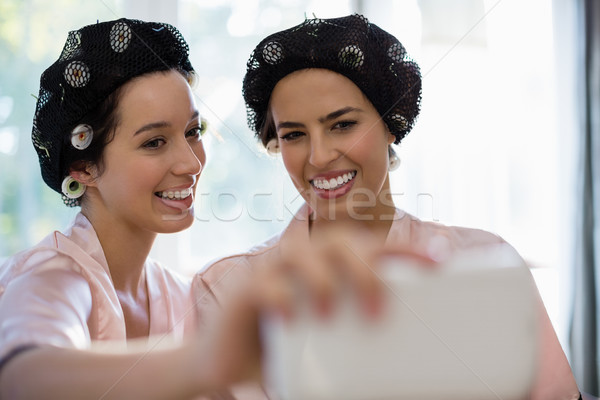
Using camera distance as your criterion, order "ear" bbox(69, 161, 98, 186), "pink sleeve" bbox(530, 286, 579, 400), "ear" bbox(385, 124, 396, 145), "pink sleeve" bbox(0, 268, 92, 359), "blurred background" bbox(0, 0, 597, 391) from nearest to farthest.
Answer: "pink sleeve" bbox(0, 268, 92, 359) → "pink sleeve" bbox(530, 286, 579, 400) → "ear" bbox(69, 161, 98, 186) → "ear" bbox(385, 124, 396, 145) → "blurred background" bbox(0, 0, 597, 391)

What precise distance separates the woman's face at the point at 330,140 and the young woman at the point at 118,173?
0.61ft

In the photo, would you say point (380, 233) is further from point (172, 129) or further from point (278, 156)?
point (172, 129)

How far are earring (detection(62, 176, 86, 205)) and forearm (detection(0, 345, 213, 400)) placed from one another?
644 millimetres

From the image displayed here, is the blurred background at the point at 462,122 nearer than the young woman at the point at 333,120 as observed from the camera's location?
No

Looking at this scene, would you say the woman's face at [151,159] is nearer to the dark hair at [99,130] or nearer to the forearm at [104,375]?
the dark hair at [99,130]

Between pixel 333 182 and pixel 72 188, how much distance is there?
511 mm

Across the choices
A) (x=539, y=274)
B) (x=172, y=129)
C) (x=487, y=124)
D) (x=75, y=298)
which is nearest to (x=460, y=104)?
(x=487, y=124)

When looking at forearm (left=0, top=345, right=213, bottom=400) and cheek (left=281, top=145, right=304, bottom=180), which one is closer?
forearm (left=0, top=345, right=213, bottom=400)

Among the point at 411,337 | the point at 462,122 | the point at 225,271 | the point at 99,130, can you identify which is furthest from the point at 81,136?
the point at 462,122

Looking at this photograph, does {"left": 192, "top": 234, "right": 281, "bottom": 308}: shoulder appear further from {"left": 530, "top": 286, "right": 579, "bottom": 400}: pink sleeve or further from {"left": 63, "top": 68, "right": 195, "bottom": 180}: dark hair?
{"left": 530, "top": 286, "right": 579, "bottom": 400}: pink sleeve

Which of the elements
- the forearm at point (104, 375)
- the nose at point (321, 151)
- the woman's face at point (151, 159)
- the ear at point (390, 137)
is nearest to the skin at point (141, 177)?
the woman's face at point (151, 159)

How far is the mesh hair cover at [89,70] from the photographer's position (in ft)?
2.81

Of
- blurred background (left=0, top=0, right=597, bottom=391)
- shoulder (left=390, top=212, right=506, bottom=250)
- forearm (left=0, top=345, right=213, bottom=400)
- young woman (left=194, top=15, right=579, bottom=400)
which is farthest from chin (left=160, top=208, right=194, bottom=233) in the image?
blurred background (left=0, top=0, right=597, bottom=391)

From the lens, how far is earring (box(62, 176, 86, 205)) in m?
0.97
